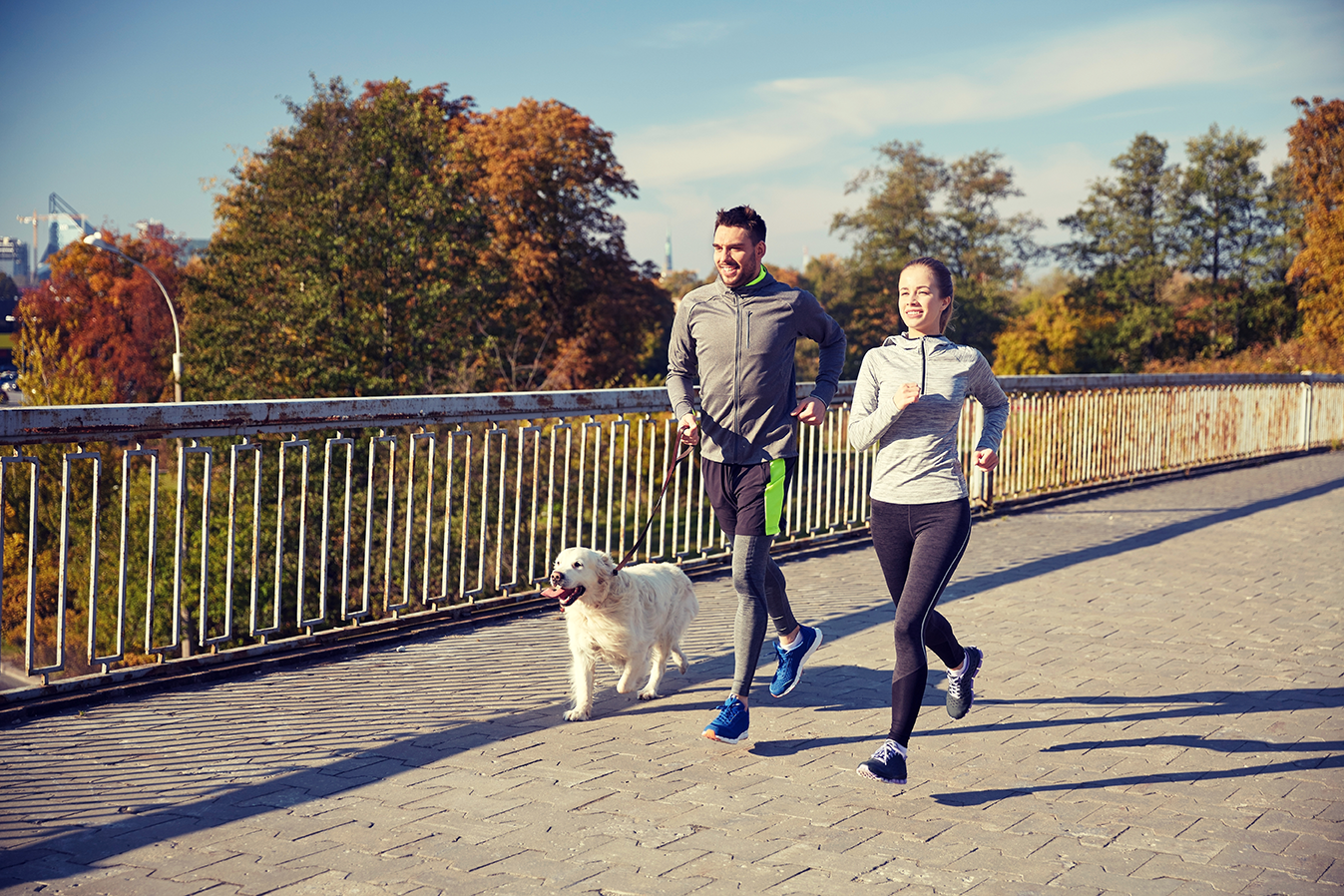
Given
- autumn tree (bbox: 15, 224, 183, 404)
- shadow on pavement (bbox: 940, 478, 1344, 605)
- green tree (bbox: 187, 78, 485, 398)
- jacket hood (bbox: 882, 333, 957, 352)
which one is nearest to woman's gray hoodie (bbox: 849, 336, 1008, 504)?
jacket hood (bbox: 882, 333, 957, 352)

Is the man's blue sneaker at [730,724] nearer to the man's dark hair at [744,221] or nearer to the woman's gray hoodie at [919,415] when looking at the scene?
the woman's gray hoodie at [919,415]

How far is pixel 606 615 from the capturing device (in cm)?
497

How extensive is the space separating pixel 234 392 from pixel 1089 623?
1242 inches

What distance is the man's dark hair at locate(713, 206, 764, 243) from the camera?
184 inches

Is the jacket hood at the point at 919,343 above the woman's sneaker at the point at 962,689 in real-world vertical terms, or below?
above

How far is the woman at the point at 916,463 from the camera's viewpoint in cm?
408

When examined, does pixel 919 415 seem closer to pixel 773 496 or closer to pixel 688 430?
pixel 773 496

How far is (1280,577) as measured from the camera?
8.57 metres

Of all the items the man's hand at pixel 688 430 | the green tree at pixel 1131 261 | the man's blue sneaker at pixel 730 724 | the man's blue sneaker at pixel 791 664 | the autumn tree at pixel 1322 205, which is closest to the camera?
the man's blue sneaker at pixel 730 724

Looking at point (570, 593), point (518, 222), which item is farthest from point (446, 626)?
point (518, 222)

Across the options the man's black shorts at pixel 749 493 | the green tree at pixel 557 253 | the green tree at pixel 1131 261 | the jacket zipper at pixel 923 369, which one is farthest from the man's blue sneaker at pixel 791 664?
the green tree at pixel 1131 261

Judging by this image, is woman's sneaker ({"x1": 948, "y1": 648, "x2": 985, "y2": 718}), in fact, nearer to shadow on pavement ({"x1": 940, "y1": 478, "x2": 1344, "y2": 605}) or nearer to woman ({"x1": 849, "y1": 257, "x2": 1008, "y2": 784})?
woman ({"x1": 849, "y1": 257, "x2": 1008, "y2": 784})

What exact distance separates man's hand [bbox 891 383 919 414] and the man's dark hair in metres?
1.10

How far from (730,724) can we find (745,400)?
130cm
